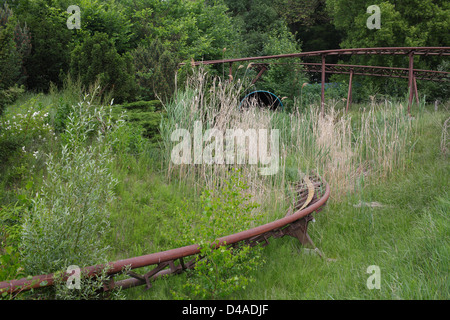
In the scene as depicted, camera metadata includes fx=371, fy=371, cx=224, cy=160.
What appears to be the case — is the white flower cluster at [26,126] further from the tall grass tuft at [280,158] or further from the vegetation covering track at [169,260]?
the vegetation covering track at [169,260]

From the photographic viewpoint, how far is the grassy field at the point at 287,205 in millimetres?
2605

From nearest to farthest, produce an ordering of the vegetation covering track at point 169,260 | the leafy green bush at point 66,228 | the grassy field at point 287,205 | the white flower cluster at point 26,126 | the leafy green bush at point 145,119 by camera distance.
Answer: the vegetation covering track at point 169,260, the leafy green bush at point 66,228, the grassy field at point 287,205, the white flower cluster at point 26,126, the leafy green bush at point 145,119

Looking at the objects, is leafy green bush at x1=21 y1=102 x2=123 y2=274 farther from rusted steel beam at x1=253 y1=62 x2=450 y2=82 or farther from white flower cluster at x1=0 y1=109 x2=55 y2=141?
rusted steel beam at x1=253 y1=62 x2=450 y2=82

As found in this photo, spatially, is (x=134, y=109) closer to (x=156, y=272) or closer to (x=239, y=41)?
(x=156, y=272)

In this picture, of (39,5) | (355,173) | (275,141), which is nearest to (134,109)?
(275,141)

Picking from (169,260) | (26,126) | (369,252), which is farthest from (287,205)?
(26,126)

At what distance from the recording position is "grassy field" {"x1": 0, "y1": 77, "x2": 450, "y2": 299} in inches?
103

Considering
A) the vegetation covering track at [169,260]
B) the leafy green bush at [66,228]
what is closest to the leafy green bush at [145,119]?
the vegetation covering track at [169,260]

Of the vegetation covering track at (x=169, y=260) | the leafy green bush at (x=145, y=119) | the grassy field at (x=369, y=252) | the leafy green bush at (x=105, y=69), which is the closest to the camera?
the vegetation covering track at (x=169, y=260)

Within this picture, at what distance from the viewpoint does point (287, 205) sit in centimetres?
410

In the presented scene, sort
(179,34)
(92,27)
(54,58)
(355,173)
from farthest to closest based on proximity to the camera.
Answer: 1. (179,34)
2. (92,27)
3. (54,58)
4. (355,173)

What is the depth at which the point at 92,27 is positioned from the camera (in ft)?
44.7

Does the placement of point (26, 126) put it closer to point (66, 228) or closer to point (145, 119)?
point (145, 119)
